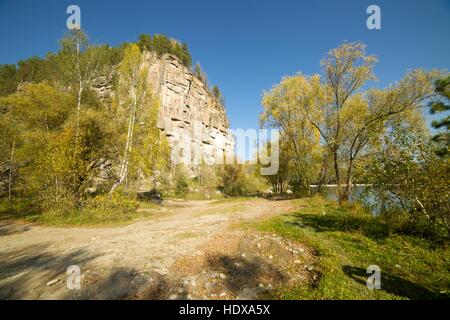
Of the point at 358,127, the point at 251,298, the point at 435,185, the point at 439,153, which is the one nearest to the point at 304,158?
the point at 358,127

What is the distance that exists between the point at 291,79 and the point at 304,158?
886cm

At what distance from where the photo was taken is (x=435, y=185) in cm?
654

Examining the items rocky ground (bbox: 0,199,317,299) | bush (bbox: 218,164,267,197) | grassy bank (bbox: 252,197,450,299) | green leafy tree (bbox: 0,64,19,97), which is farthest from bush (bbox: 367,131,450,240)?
green leafy tree (bbox: 0,64,19,97)

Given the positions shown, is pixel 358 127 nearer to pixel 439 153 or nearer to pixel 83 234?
pixel 439 153

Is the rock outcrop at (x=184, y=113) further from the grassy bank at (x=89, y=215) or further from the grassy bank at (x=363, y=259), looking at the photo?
the grassy bank at (x=363, y=259)

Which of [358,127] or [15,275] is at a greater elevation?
[358,127]

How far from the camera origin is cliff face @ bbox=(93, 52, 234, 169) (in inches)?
2480

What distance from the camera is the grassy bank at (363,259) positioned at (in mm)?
4441

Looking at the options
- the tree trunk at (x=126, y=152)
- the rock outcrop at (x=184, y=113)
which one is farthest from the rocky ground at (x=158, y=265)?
the rock outcrop at (x=184, y=113)

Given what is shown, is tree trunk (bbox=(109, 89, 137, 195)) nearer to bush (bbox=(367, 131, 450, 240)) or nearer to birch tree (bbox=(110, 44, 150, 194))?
birch tree (bbox=(110, 44, 150, 194))

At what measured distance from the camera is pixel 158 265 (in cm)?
575

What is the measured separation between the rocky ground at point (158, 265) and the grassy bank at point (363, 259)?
0.53m

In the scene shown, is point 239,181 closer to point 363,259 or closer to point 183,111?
point 363,259

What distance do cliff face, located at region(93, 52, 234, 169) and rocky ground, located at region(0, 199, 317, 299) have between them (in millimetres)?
49970
